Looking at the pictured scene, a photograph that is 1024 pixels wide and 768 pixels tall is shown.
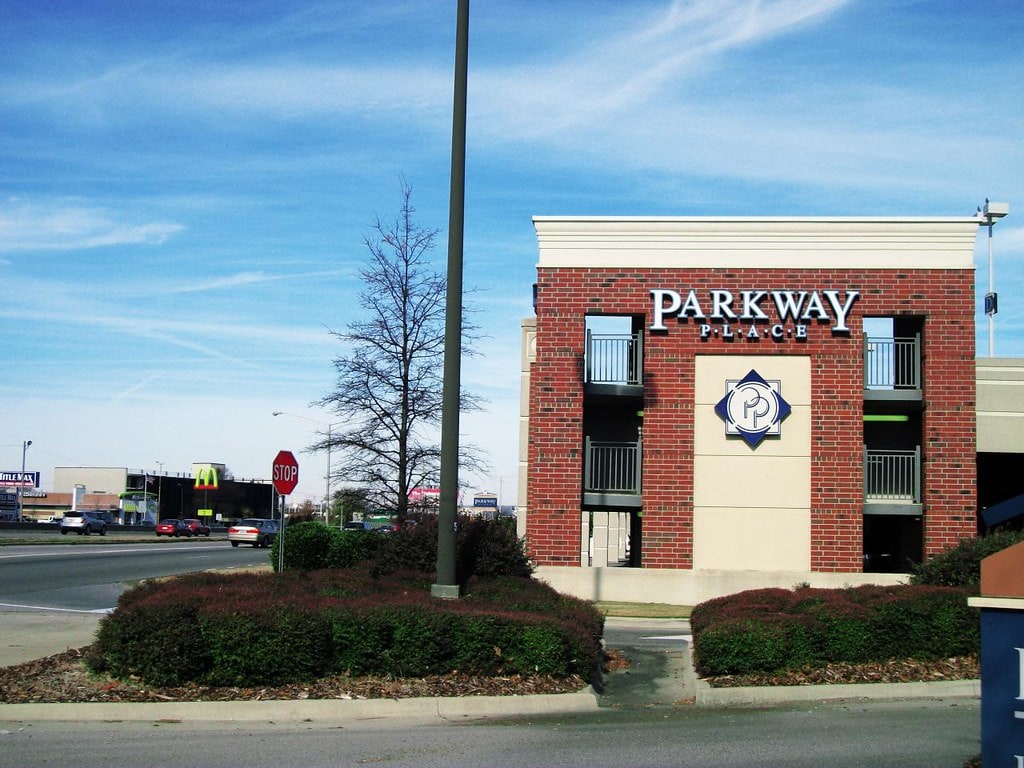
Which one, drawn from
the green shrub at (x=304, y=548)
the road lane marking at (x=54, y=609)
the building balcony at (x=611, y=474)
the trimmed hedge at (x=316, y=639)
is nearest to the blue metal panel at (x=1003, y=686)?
the trimmed hedge at (x=316, y=639)

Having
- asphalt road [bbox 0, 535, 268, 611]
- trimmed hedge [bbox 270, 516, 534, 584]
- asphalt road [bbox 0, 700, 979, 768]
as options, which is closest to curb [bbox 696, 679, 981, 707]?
asphalt road [bbox 0, 700, 979, 768]

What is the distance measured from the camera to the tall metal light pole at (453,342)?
13.5m

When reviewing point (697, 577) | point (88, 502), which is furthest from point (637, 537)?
point (88, 502)

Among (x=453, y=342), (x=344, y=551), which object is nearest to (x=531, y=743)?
(x=453, y=342)

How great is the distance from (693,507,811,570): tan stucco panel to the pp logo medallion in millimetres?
1702

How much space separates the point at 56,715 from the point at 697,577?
54.8 ft

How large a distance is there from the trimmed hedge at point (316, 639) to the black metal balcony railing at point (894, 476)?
49.0 feet

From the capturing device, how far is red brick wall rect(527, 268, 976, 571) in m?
24.7

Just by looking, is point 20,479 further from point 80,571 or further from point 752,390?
point 752,390

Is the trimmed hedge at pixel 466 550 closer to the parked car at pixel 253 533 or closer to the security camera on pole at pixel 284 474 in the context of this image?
the security camera on pole at pixel 284 474

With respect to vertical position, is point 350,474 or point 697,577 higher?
point 350,474

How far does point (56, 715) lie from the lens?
9953 mm

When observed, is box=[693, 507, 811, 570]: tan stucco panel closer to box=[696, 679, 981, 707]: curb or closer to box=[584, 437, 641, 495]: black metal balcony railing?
box=[584, 437, 641, 495]: black metal balcony railing

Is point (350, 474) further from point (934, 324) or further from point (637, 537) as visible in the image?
point (934, 324)
